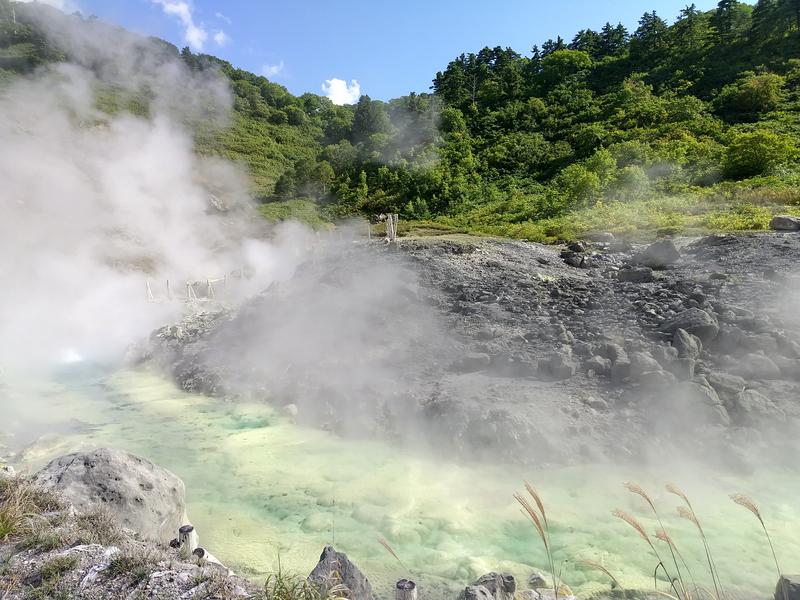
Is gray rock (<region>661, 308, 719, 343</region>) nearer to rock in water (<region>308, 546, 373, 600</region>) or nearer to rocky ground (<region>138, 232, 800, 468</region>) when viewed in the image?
rocky ground (<region>138, 232, 800, 468</region>)

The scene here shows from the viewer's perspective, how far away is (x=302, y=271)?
513 inches

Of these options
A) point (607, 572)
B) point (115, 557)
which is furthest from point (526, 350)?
point (115, 557)

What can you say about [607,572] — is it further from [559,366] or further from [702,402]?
[559,366]

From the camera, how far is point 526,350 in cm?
784

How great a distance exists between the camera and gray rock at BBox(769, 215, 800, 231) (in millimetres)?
13039

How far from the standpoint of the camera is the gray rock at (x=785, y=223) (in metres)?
13.0

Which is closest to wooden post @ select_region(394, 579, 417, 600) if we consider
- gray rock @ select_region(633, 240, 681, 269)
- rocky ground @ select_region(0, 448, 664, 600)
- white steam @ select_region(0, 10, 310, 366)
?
rocky ground @ select_region(0, 448, 664, 600)

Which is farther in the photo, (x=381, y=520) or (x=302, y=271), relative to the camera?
(x=302, y=271)

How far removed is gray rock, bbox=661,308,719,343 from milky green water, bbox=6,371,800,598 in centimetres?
237

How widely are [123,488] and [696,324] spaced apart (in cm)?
741

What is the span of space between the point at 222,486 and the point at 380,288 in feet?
18.6

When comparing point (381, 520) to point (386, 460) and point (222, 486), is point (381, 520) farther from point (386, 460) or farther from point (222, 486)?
point (222, 486)

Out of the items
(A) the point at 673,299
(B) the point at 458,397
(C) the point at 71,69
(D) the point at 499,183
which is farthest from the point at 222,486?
(C) the point at 71,69

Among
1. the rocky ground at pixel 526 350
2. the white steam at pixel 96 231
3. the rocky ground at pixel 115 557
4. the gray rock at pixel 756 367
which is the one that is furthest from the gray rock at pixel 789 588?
the white steam at pixel 96 231
